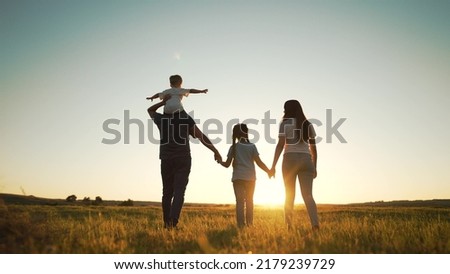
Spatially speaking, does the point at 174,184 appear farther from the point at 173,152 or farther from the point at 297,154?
the point at 297,154

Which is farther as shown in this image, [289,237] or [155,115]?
[155,115]

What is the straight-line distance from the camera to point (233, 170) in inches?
377

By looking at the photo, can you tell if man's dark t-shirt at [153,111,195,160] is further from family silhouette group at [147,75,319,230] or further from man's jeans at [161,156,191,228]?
man's jeans at [161,156,191,228]

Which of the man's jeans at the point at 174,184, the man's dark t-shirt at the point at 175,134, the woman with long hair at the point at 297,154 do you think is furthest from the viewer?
the man's dark t-shirt at the point at 175,134

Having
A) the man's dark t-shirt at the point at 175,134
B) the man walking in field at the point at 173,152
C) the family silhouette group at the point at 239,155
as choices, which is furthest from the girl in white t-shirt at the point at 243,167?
the man's dark t-shirt at the point at 175,134

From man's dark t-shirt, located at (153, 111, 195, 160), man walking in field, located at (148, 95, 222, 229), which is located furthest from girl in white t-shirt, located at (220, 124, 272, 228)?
man's dark t-shirt, located at (153, 111, 195, 160)

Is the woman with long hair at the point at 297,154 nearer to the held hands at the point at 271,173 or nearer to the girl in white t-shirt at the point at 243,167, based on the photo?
the held hands at the point at 271,173

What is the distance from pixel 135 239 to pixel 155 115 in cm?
299

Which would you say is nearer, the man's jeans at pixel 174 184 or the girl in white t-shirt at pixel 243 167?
the man's jeans at pixel 174 184

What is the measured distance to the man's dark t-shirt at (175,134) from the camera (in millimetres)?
8828

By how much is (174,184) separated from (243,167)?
1729mm

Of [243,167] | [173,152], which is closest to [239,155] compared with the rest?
[243,167]
